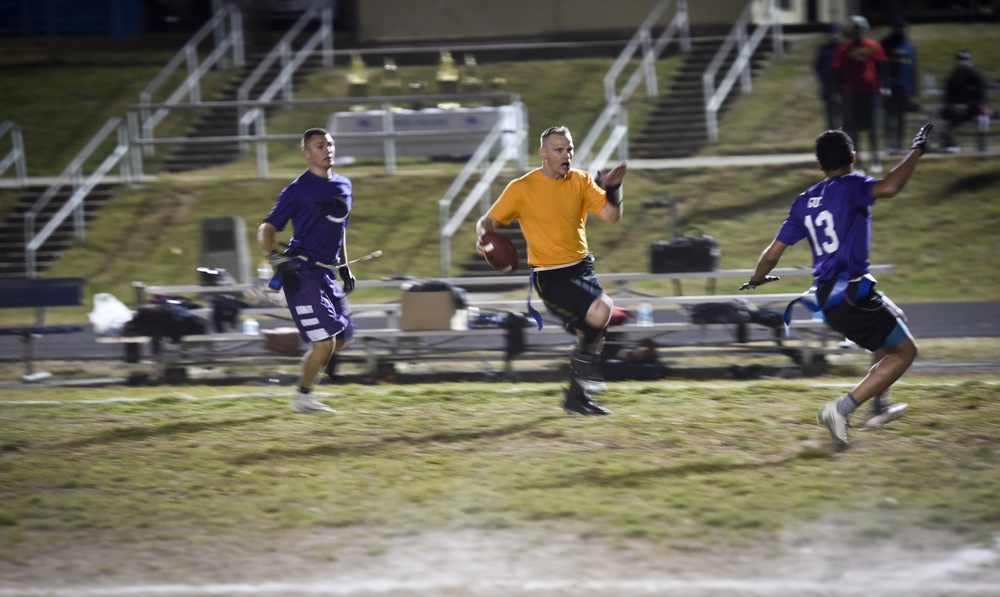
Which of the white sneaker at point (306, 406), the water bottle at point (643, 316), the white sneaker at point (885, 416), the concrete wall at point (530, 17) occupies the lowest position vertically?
the white sneaker at point (885, 416)

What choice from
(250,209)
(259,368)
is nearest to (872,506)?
(259,368)

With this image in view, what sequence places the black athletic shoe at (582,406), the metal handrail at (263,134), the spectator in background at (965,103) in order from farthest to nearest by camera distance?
the metal handrail at (263,134)
the spectator in background at (965,103)
the black athletic shoe at (582,406)

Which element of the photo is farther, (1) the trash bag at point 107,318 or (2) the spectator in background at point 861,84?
(2) the spectator in background at point 861,84

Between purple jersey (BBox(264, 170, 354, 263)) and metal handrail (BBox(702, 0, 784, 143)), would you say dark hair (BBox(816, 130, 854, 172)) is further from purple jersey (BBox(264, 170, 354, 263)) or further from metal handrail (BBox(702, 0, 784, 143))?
metal handrail (BBox(702, 0, 784, 143))

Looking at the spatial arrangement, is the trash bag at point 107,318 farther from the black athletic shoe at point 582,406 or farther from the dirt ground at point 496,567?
the dirt ground at point 496,567

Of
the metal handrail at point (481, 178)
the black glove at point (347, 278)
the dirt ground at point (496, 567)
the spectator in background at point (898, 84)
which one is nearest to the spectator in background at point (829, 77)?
the spectator in background at point (898, 84)

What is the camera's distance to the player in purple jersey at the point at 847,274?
6855 millimetres

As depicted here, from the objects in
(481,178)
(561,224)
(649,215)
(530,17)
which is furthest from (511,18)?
(561,224)

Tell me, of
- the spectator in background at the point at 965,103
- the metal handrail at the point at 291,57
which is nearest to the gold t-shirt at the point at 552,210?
the spectator in background at the point at 965,103

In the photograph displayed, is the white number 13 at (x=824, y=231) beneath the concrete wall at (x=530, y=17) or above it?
beneath

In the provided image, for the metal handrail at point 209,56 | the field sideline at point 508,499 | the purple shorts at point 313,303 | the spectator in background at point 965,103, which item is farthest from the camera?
the metal handrail at point 209,56

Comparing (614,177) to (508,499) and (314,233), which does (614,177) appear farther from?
(508,499)

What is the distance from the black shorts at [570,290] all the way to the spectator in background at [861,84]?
1031 cm

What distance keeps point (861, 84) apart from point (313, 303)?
441 inches
